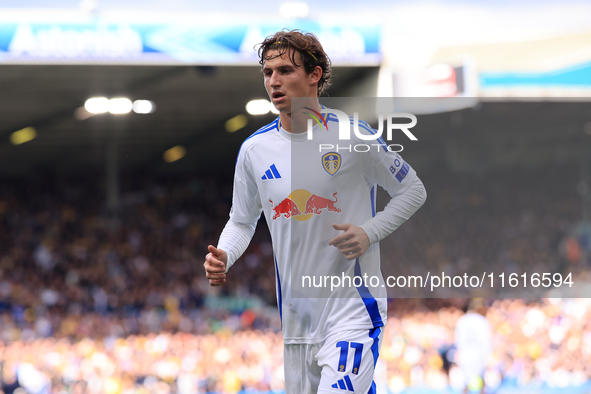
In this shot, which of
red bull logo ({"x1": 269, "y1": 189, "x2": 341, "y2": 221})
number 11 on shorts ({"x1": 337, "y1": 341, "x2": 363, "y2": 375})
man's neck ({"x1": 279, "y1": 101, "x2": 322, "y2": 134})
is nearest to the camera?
number 11 on shorts ({"x1": 337, "y1": 341, "x2": 363, "y2": 375})

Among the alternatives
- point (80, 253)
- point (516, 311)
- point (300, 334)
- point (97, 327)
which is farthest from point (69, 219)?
point (300, 334)

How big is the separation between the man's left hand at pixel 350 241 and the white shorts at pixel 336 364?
42cm

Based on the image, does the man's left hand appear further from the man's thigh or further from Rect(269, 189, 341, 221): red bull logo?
the man's thigh

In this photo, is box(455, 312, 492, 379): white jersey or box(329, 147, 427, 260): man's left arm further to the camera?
box(455, 312, 492, 379): white jersey

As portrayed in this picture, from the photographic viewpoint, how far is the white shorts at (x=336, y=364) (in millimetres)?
2939

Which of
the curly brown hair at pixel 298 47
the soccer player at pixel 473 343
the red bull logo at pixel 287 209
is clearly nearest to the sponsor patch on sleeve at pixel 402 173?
the red bull logo at pixel 287 209

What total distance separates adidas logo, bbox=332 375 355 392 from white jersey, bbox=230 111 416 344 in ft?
0.80

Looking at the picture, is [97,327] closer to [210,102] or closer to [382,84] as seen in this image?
[210,102]

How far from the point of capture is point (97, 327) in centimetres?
1366

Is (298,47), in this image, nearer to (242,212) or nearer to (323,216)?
(323,216)

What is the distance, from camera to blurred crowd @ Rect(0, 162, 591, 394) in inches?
405

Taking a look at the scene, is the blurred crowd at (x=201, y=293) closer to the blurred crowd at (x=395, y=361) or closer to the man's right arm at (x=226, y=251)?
the blurred crowd at (x=395, y=361)

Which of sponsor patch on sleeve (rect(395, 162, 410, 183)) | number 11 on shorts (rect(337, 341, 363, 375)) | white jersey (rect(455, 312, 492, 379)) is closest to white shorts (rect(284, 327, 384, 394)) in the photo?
number 11 on shorts (rect(337, 341, 363, 375))

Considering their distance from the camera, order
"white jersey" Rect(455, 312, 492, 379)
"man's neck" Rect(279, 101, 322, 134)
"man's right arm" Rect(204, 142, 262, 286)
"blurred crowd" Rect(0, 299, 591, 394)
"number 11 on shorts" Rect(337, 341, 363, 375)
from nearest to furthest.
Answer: "number 11 on shorts" Rect(337, 341, 363, 375)
"man's neck" Rect(279, 101, 322, 134)
"man's right arm" Rect(204, 142, 262, 286)
"white jersey" Rect(455, 312, 492, 379)
"blurred crowd" Rect(0, 299, 591, 394)
